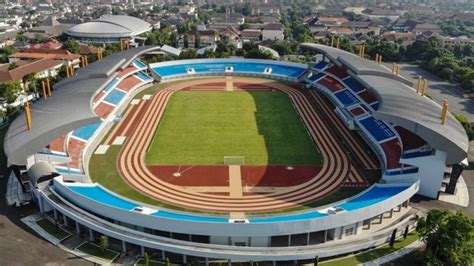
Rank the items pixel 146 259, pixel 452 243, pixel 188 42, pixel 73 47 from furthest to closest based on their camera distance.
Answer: pixel 188 42 → pixel 73 47 → pixel 146 259 → pixel 452 243

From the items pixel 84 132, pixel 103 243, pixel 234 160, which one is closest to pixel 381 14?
pixel 234 160

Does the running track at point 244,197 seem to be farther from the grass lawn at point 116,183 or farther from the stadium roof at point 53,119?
the stadium roof at point 53,119

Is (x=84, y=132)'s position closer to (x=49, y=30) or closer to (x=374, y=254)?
(x=374, y=254)

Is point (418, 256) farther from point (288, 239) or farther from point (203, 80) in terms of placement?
point (203, 80)

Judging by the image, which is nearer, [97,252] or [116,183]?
[97,252]

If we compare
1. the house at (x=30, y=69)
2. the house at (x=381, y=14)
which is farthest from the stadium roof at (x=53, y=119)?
the house at (x=381, y=14)

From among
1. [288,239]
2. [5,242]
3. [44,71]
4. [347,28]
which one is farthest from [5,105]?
[347,28]

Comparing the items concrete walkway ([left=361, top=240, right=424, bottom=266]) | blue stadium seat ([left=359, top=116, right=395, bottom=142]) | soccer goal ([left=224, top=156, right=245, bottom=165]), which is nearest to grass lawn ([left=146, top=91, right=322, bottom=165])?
soccer goal ([left=224, top=156, right=245, bottom=165])
